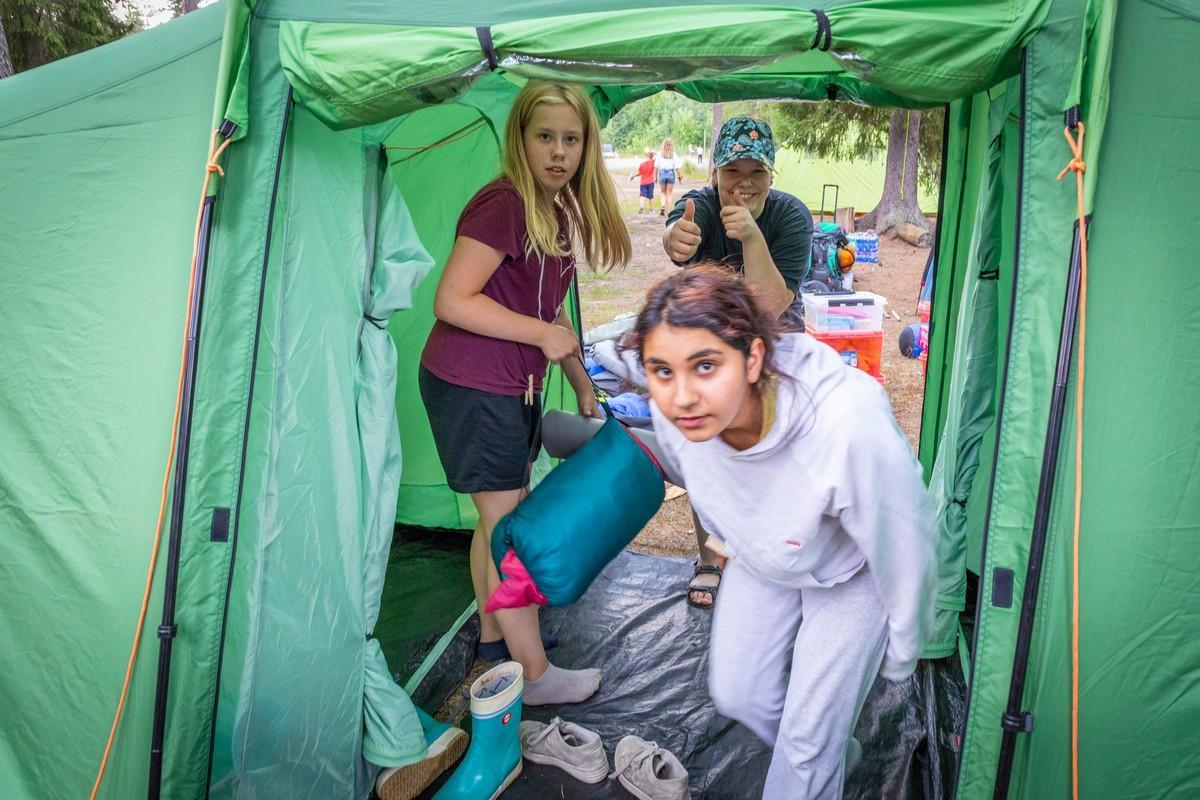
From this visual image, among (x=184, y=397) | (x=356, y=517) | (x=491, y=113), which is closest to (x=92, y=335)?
(x=184, y=397)

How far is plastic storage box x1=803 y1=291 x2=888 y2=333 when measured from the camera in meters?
5.20

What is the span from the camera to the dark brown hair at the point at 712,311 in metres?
1.42

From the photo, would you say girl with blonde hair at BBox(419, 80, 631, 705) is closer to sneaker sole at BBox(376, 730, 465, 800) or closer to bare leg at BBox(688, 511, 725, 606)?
sneaker sole at BBox(376, 730, 465, 800)

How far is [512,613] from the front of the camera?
2311mm

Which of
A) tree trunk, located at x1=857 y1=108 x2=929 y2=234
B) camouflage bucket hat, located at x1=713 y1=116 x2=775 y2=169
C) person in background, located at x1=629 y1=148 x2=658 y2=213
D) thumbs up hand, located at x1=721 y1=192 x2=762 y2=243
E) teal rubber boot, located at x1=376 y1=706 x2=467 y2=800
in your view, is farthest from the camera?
person in background, located at x1=629 y1=148 x2=658 y2=213

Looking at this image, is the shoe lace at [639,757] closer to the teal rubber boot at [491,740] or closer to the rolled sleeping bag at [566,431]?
the teal rubber boot at [491,740]

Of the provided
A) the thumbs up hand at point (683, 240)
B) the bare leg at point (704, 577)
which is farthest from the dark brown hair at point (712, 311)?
the bare leg at point (704, 577)

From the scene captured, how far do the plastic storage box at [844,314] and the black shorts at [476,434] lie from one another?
133 inches

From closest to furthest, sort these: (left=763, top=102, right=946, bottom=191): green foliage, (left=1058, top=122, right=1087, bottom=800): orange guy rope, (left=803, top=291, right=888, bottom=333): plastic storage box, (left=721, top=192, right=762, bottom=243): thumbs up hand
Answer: (left=1058, top=122, right=1087, bottom=800): orange guy rope < (left=721, top=192, right=762, bottom=243): thumbs up hand < (left=803, top=291, right=888, bottom=333): plastic storage box < (left=763, top=102, right=946, bottom=191): green foliage

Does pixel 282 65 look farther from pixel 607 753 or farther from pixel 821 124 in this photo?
pixel 821 124

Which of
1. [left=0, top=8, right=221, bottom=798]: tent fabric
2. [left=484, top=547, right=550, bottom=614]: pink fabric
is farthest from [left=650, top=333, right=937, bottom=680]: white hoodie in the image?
[left=0, top=8, right=221, bottom=798]: tent fabric

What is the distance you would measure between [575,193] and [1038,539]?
50.6 inches

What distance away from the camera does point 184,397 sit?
67.6 inches

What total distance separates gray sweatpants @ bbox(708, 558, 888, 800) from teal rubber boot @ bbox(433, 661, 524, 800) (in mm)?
509
